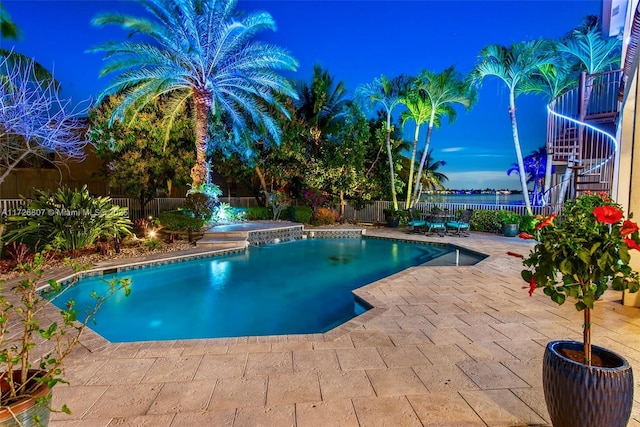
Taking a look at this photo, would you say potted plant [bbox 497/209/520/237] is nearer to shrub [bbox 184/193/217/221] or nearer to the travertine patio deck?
the travertine patio deck

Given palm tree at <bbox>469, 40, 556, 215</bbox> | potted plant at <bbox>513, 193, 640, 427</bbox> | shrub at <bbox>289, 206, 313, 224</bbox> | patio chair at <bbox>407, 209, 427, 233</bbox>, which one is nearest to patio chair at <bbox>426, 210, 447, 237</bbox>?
patio chair at <bbox>407, 209, 427, 233</bbox>

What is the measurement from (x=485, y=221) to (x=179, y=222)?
35.0ft

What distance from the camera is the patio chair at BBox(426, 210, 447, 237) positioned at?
40.7 ft

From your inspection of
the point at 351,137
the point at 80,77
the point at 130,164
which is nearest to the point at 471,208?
the point at 351,137

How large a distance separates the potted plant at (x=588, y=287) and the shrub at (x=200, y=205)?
1088cm

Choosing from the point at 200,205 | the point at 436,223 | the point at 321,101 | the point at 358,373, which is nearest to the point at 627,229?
the point at 358,373

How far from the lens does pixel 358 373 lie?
2883 millimetres

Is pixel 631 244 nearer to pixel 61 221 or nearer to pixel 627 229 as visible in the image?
pixel 627 229

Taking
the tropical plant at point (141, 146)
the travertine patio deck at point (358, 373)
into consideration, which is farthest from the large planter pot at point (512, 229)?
the tropical plant at point (141, 146)

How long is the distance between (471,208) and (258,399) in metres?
13.1

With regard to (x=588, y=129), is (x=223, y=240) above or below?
below

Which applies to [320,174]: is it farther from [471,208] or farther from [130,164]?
[130,164]

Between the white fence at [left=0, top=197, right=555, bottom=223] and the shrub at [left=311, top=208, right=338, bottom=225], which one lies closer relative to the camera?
the white fence at [left=0, top=197, right=555, bottom=223]

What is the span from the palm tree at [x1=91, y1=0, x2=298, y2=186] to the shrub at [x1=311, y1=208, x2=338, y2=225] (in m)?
4.33
